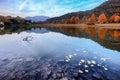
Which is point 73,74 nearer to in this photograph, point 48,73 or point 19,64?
point 48,73

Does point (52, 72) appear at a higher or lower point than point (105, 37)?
higher

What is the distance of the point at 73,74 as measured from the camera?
10609 mm

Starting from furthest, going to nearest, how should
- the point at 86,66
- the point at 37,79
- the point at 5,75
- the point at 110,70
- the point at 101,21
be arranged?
the point at 101,21
the point at 86,66
the point at 110,70
the point at 5,75
the point at 37,79

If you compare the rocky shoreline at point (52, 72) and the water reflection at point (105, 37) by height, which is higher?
the rocky shoreline at point (52, 72)

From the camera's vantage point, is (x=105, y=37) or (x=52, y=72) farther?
(x=105, y=37)

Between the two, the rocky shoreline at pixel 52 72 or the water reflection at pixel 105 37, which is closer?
the rocky shoreline at pixel 52 72

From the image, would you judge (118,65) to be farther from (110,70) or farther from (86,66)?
(86,66)

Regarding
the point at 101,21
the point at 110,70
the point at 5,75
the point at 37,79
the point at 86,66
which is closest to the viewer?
the point at 37,79

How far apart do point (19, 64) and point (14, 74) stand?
2.53m

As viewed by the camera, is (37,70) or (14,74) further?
(37,70)

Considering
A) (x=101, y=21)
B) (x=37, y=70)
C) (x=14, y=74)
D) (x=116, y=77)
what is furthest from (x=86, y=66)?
(x=101, y=21)

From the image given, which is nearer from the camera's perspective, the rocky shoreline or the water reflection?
the rocky shoreline

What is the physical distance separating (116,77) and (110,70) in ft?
4.71

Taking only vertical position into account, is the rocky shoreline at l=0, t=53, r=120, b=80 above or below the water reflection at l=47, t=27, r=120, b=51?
above
